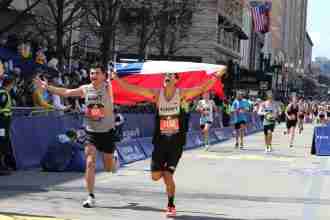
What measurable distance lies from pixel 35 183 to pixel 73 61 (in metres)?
18.8

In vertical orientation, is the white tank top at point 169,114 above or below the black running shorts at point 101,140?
above

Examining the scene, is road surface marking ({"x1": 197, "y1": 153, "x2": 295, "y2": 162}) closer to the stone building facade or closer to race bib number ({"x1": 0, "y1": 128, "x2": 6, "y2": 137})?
race bib number ({"x1": 0, "y1": 128, "x2": 6, "y2": 137})

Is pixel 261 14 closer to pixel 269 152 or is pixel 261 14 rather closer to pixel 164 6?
pixel 164 6

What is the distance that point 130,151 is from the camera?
55.8 feet

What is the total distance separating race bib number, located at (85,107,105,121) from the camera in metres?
9.84

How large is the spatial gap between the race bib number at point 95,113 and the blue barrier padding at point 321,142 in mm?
12349

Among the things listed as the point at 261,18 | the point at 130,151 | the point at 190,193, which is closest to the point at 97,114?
the point at 190,193

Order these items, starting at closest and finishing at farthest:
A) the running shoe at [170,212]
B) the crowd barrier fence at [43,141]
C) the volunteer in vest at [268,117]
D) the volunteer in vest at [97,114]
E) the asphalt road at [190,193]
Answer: the running shoe at [170,212] < the asphalt road at [190,193] < the volunteer in vest at [97,114] < the crowd barrier fence at [43,141] < the volunteer in vest at [268,117]

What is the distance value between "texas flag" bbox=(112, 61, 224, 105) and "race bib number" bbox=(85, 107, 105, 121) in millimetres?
772

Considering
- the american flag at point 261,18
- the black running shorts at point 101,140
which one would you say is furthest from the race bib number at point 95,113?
the american flag at point 261,18

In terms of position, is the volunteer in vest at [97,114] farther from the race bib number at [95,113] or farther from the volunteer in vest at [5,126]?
the volunteer in vest at [5,126]

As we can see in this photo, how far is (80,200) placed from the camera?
10383 millimetres

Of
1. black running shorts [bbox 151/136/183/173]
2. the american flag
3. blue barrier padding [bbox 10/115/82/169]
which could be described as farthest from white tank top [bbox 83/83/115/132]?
the american flag

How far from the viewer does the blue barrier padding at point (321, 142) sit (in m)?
21.2
